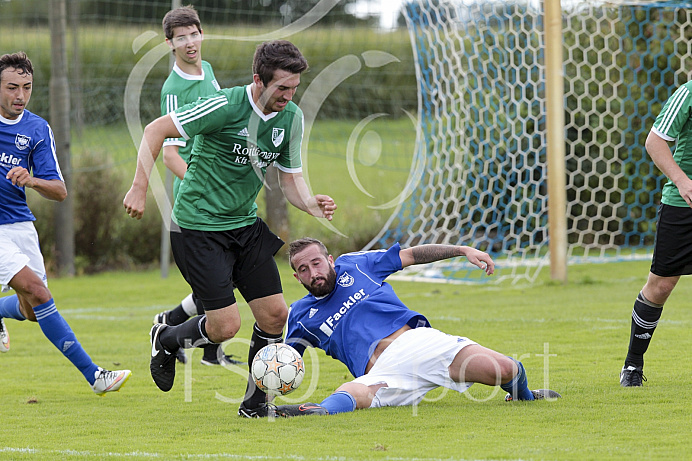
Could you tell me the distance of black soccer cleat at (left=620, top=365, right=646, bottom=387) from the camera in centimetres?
545

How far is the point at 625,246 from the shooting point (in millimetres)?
13539

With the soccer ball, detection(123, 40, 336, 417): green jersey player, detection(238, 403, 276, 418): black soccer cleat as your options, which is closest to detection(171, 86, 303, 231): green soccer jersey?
detection(123, 40, 336, 417): green jersey player

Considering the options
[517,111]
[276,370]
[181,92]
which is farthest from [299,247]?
[517,111]

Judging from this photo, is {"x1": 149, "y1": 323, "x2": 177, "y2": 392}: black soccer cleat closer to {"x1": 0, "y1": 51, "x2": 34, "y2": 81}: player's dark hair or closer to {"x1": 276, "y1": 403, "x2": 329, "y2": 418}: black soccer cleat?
{"x1": 276, "y1": 403, "x2": 329, "y2": 418}: black soccer cleat

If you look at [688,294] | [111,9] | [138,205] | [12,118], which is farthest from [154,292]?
[111,9]

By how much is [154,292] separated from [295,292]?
7.04ft

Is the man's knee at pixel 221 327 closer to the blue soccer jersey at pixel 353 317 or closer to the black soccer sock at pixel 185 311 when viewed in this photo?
the blue soccer jersey at pixel 353 317

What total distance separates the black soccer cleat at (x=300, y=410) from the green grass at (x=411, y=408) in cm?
9

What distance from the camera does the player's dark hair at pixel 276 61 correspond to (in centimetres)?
480

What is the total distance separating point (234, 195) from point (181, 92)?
1.91 m

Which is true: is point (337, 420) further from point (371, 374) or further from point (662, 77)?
point (662, 77)

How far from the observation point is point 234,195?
5223 mm

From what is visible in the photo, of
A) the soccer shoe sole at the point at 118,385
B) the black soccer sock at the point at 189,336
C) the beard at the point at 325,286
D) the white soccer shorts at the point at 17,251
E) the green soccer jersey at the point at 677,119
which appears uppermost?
the green soccer jersey at the point at 677,119

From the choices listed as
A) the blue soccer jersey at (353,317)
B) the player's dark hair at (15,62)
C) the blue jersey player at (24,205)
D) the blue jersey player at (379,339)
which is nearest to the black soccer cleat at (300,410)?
the blue jersey player at (379,339)
